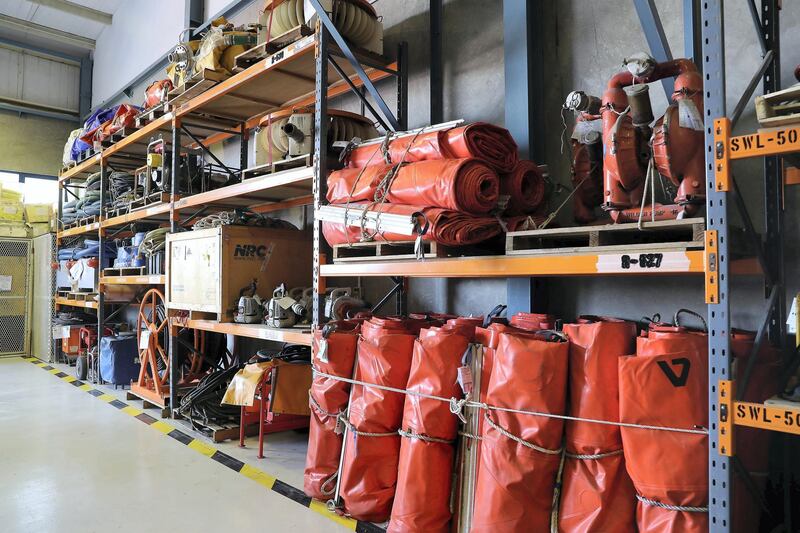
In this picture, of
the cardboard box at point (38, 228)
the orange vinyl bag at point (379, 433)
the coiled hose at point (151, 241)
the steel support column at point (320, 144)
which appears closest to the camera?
the orange vinyl bag at point (379, 433)

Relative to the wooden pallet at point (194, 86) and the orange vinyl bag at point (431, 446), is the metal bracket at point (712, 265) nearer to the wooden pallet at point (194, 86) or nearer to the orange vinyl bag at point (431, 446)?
the orange vinyl bag at point (431, 446)

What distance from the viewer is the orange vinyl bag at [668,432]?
1.99m

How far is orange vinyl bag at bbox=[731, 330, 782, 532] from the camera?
217 centimetres

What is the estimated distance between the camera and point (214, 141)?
715 cm

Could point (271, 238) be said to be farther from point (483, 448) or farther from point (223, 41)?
point (483, 448)

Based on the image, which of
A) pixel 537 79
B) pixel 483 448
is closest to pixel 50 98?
pixel 537 79

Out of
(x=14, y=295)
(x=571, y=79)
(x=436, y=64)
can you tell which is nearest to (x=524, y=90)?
(x=571, y=79)

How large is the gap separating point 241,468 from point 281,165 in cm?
238

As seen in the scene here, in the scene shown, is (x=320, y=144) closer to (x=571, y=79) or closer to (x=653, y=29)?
(x=571, y=79)

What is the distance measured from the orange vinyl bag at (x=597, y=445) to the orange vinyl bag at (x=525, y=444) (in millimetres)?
65

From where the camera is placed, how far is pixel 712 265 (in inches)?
76.4

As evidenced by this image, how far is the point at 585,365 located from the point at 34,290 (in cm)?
1133

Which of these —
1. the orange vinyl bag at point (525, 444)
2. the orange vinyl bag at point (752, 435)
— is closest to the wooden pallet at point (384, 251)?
the orange vinyl bag at point (525, 444)

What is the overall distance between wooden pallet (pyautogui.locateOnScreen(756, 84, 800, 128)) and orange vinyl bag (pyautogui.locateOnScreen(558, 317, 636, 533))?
927mm
